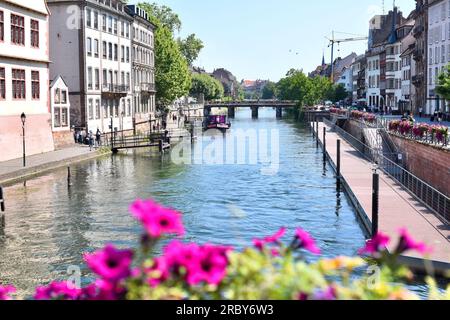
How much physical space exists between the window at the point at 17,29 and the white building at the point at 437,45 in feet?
131

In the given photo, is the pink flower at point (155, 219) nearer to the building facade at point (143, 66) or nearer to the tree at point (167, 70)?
the building facade at point (143, 66)

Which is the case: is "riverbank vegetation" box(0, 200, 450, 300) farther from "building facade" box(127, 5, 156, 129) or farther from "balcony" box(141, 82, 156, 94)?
"balcony" box(141, 82, 156, 94)

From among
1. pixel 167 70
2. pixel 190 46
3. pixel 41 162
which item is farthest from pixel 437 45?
pixel 190 46

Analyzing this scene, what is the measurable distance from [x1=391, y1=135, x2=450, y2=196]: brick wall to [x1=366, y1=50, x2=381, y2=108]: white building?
78996mm

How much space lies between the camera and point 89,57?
64.4 meters

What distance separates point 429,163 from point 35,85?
27875 millimetres

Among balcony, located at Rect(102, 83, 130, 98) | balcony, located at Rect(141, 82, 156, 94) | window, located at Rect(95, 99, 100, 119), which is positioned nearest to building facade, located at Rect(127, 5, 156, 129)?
balcony, located at Rect(141, 82, 156, 94)

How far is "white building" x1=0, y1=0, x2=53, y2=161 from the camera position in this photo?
43319 millimetres

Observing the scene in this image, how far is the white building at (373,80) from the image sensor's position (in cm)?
12028

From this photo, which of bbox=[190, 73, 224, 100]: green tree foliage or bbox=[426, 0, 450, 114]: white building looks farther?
bbox=[190, 73, 224, 100]: green tree foliage

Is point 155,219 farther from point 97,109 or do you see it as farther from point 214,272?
point 97,109

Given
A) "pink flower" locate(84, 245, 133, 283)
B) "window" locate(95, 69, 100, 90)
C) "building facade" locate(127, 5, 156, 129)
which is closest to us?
"pink flower" locate(84, 245, 133, 283)

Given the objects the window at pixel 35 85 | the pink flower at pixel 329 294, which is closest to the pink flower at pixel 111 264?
the pink flower at pixel 329 294
